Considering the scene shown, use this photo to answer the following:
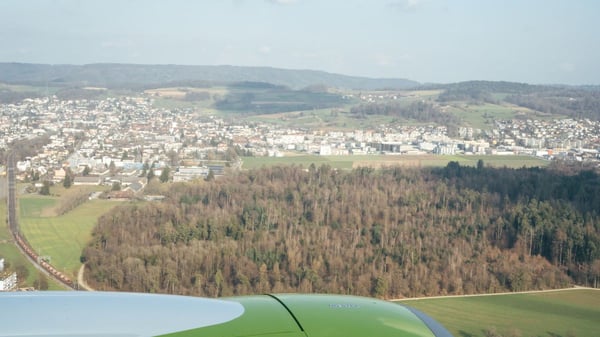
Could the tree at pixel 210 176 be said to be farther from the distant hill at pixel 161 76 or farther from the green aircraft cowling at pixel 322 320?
the green aircraft cowling at pixel 322 320

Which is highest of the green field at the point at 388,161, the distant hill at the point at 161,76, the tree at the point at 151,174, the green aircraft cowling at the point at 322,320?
the distant hill at the point at 161,76

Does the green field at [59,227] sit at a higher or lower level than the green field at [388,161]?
lower

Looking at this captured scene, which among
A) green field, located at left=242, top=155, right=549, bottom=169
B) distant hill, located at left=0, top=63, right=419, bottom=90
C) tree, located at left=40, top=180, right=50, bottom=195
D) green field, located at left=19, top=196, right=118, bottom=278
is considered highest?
distant hill, located at left=0, top=63, right=419, bottom=90

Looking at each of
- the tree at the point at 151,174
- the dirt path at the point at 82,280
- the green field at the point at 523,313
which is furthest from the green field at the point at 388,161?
the green field at the point at 523,313

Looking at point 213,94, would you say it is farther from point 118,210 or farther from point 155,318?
point 155,318

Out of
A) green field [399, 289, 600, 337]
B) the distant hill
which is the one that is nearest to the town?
the distant hill

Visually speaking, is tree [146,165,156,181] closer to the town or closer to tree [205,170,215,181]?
the town

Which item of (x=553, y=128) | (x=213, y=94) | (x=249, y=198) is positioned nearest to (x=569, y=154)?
(x=553, y=128)
